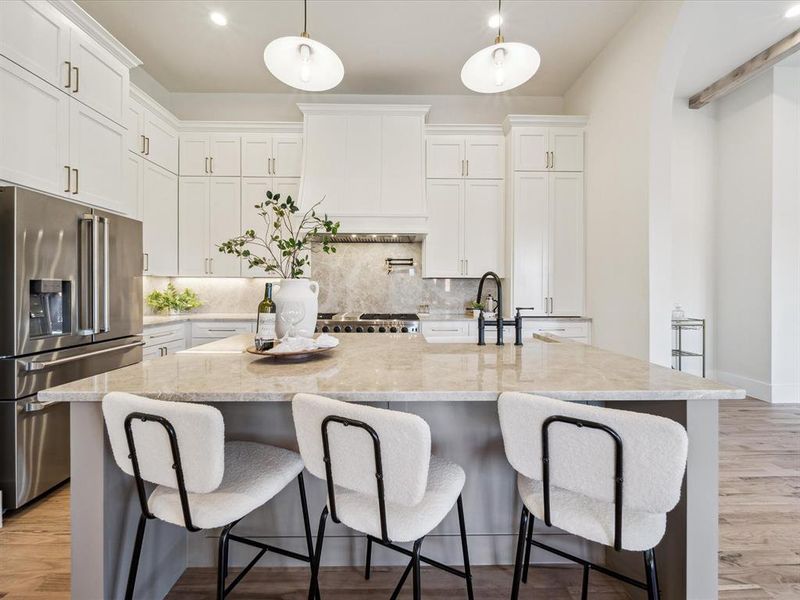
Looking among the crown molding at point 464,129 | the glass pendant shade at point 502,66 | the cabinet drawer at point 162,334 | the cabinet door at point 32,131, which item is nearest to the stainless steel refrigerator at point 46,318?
the cabinet door at point 32,131

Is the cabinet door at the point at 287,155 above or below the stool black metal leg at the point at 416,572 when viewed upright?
above

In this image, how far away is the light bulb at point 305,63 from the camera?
1771 millimetres

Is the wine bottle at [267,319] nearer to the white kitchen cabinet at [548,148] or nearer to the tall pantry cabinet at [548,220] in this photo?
the tall pantry cabinet at [548,220]

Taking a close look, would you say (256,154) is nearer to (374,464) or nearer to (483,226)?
(483,226)

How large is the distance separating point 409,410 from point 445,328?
231 centimetres

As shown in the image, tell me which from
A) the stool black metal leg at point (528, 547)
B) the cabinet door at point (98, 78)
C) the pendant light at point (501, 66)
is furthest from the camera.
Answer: the cabinet door at point (98, 78)

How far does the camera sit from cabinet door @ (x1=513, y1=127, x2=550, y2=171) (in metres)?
3.91

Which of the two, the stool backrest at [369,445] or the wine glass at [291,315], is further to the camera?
the wine glass at [291,315]

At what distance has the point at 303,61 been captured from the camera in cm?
179

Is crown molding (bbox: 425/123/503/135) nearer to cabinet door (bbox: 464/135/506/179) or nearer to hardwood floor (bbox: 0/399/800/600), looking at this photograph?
cabinet door (bbox: 464/135/506/179)

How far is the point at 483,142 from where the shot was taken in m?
4.09

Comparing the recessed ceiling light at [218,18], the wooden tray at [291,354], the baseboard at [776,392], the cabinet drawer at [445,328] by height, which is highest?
the recessed ceiling light at [218,18]

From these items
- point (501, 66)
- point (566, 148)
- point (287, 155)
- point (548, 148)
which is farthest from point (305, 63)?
point (566, 148)

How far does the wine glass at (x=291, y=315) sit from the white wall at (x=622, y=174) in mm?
2539
